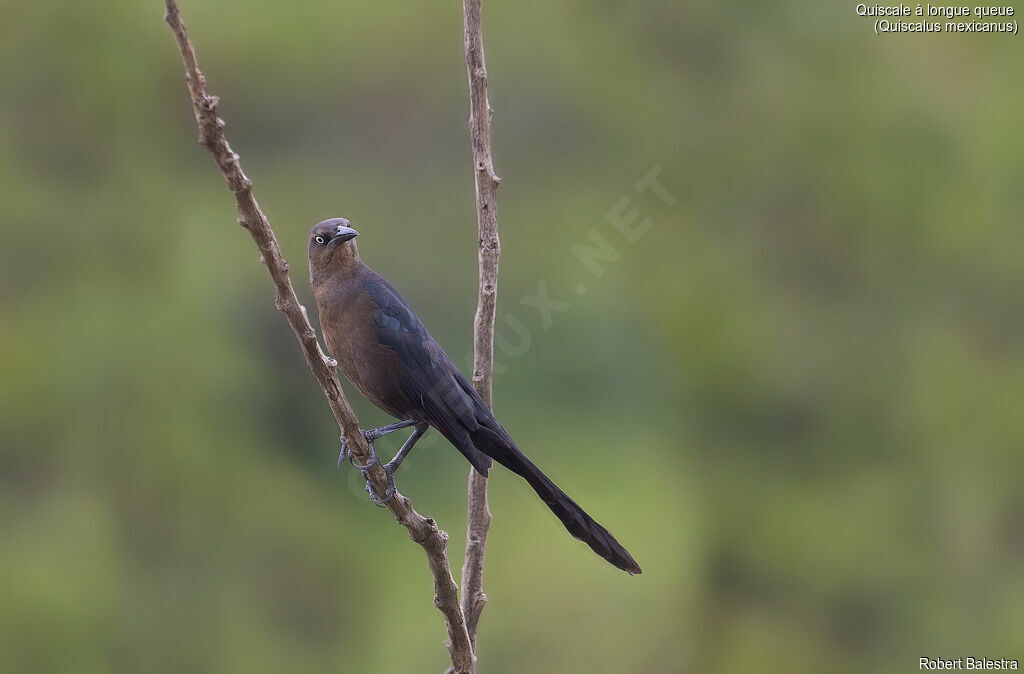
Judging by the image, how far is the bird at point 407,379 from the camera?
121 inches

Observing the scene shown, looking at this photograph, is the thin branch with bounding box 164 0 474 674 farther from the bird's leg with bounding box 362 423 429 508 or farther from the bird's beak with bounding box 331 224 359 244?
the bird's beak with bounding box 331 224 359 244

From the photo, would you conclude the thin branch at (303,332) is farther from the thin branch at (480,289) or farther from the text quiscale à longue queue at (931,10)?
the text quiscale à longue queue at (931,10)

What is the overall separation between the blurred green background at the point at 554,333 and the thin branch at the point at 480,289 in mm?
2727

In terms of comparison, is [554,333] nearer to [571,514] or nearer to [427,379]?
[427,379]

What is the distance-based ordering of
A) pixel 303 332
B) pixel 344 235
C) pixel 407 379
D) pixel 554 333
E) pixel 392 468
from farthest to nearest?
pixel 554 333
pixel 344 235
pixel 407 379
pixel 392 468
pixel 303 332

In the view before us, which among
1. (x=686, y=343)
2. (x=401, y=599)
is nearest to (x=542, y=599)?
(x=401, y=599)

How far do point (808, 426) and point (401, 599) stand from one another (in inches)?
135

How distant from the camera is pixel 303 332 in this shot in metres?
2.39

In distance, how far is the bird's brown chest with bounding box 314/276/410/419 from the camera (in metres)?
3.21

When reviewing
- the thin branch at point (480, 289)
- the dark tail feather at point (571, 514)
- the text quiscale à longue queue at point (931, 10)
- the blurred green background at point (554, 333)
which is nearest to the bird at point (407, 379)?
the dark tail feather at point (571, 514)

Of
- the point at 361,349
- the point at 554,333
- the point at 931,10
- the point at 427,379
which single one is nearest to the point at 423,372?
the point at 427,379

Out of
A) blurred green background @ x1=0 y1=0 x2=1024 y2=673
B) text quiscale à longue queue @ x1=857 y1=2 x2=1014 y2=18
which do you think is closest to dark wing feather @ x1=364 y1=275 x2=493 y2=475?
blurred green background @ x1=0 y1=0 x2=1024 y2=673

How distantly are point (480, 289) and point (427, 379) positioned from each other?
419mm

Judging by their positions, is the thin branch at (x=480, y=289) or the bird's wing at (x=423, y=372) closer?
the bird's wing at (x=423, y=372)
